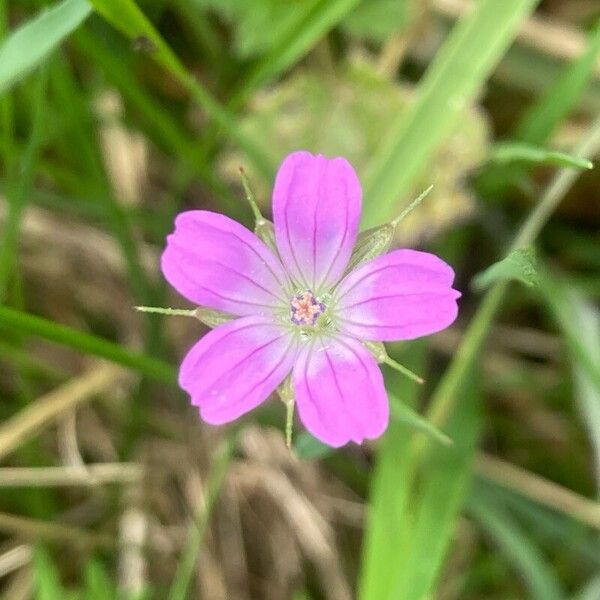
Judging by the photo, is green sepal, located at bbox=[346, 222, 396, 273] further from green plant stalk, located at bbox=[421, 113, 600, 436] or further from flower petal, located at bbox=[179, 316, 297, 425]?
green plant stalk, located at bbox=[421, 113, 600, 436]

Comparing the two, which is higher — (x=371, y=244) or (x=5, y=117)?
(x=371, y=244)

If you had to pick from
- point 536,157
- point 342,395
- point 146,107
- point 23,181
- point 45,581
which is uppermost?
point 536,157

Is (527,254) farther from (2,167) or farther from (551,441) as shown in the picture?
(2,167)

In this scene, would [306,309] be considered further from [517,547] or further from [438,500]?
[517,547]

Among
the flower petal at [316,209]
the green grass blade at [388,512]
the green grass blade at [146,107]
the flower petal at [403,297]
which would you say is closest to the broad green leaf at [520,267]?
the flower petal at [403,297]

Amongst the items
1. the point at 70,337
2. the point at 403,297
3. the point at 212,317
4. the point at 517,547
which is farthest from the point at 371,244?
the point at 517,547

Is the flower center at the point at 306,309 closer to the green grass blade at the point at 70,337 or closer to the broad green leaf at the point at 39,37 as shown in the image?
the green grass blade at the point at 70,337

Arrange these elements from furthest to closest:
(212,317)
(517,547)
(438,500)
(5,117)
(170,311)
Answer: (517,547)
(438,500)
(5,117)
(212,317)
(170,311)

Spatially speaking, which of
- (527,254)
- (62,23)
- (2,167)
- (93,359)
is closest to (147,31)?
(62,23)
